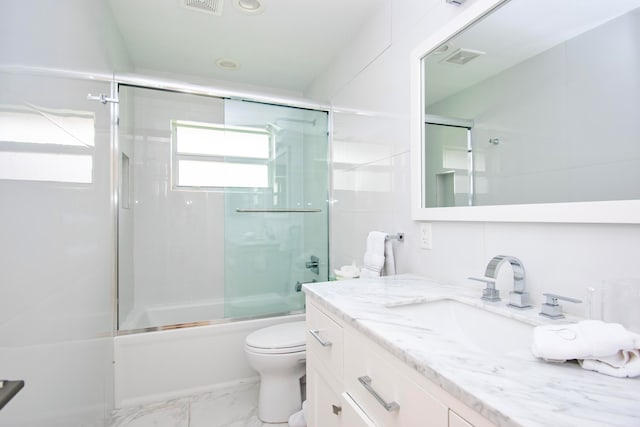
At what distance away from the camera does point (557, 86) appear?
87 cm

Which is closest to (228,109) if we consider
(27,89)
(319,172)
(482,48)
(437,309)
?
(319,172)

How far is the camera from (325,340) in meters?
1.04

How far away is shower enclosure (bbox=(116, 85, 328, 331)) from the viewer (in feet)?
7.58

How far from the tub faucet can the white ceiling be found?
162 centimetres

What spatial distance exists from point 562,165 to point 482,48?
0.56 metres

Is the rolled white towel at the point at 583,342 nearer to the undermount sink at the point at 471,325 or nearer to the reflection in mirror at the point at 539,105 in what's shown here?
the undermount sink at the point at 471,325

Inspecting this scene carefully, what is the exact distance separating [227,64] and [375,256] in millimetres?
2066

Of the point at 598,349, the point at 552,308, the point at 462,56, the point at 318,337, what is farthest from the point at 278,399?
the point at 462,56

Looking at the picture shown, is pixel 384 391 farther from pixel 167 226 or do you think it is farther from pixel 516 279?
pixel 167 226

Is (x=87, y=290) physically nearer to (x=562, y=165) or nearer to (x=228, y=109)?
(x=228, y=109)

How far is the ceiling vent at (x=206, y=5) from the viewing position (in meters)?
1.75

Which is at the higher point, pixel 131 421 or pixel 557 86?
pixel 557 86

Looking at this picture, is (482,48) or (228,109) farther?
(228,109)

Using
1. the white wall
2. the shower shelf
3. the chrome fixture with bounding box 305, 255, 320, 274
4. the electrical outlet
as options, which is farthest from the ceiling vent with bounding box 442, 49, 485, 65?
the chrome fixture with bounding box 305, 255, 320, 274
